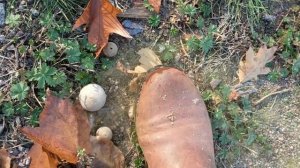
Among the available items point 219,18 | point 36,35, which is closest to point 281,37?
point 219,18

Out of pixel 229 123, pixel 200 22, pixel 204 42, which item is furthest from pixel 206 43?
pixel 229 123

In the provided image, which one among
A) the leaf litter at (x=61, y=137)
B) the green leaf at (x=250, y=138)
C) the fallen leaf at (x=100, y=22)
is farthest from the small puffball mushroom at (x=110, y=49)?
the green leaf at (x=250, y=138)

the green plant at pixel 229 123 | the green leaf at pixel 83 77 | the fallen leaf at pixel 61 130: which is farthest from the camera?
the green plant at pixel 229 123

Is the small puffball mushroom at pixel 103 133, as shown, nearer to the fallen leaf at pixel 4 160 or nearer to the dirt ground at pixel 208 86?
the dirt ground at pixel 208 86

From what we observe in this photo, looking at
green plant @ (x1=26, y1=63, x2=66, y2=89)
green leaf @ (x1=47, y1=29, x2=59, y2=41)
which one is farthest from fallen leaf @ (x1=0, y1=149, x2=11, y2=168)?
green leaf @ (x1=47, y1=29, x2=59, y2=41)

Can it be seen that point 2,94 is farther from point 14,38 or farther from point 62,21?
point 62,21

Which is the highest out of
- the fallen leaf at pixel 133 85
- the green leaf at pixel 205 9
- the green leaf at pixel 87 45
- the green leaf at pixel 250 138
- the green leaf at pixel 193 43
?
the green leaf at pixel 205 9
